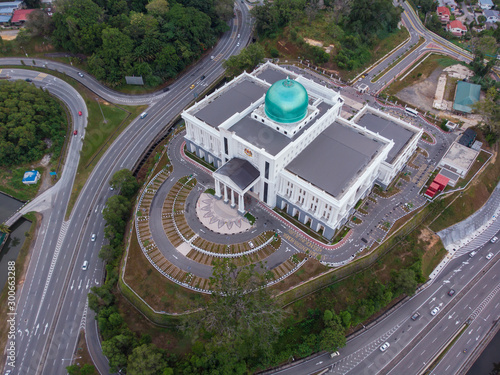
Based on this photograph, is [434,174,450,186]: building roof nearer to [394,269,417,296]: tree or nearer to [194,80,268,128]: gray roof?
[394,269,417,296]: tree

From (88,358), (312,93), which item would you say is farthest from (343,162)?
(88,358)

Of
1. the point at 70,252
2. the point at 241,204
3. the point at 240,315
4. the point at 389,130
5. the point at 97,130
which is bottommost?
the point at 70,252

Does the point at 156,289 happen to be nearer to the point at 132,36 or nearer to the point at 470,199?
the point at 470,199

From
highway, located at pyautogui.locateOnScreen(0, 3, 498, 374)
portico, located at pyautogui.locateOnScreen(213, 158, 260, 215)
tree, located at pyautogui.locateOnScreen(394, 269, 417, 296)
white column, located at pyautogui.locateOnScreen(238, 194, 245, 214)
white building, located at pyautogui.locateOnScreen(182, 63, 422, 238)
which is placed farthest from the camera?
white column, located at pyautogui.locateOnScreen(238, 194, 245, 214)

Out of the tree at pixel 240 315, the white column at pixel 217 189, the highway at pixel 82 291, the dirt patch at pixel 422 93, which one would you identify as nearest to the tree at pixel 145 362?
the highway at pixel 82 291

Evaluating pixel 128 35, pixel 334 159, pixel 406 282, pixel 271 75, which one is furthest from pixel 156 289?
pixel 128 35

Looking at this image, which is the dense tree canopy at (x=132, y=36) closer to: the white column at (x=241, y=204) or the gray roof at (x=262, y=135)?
the gray roof at (x=262, y=135)

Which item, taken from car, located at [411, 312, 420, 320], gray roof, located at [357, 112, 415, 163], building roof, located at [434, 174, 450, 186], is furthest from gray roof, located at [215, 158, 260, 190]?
building roof, located at [434, 174, 450, 186]
